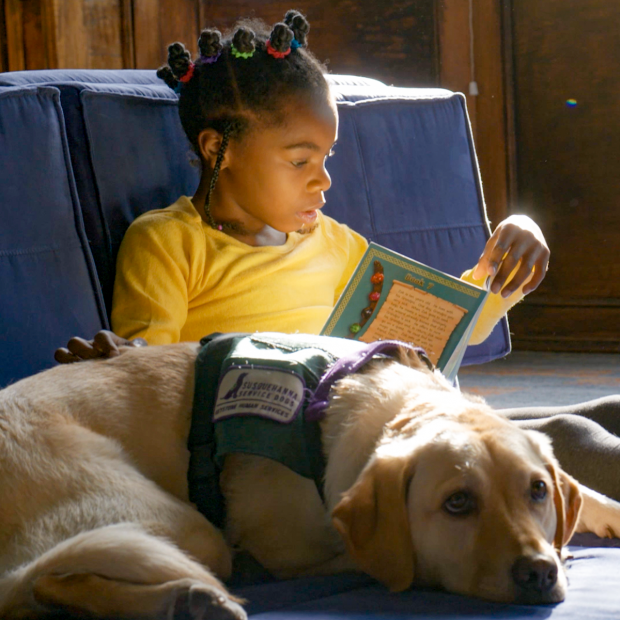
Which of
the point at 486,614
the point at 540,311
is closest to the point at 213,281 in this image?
the point at 486,614

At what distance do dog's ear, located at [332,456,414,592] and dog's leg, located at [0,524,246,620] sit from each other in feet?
0.61

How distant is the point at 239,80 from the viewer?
6.11 feet

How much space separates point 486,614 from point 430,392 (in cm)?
37

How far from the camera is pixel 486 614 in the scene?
942 millimetres

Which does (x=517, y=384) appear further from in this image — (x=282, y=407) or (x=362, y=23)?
(x=282, y=407)

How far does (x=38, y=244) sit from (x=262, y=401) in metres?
0.62

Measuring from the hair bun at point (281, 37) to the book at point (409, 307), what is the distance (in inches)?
20.9

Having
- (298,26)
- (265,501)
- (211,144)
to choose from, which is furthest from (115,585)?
(298,26)

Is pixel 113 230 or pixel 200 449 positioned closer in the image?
pixel 200 449

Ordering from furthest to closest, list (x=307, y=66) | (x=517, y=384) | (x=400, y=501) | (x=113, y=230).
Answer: (x=517, y=384), (x=307, y=66), (x=113, y=230), (x=400, y=501)

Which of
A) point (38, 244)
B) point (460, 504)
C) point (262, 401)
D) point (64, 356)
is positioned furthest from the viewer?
point (38, 244)

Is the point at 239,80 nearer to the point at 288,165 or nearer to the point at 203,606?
the point at 288,165

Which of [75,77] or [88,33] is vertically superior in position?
[88,33]

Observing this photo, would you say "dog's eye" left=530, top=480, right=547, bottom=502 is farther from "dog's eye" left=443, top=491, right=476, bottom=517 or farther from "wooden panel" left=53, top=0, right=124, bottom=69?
"wooden panel" left=53, top=0, right=124, bottom=69
